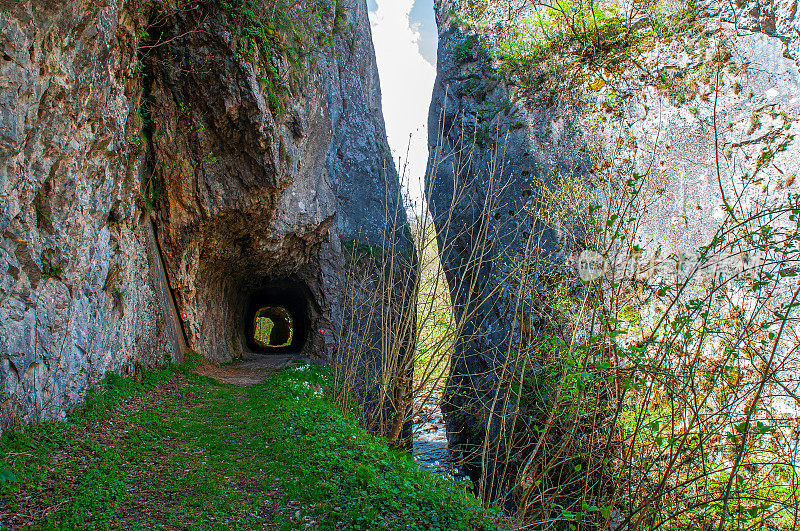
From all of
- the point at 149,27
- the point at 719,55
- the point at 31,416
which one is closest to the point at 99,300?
the point at 31,416

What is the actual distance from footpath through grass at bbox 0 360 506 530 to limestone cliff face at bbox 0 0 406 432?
0.60 meters

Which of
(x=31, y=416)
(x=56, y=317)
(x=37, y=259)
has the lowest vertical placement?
(x=31, y=416)

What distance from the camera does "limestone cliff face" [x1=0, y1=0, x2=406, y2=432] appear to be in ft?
15.4

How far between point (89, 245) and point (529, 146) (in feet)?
32.6

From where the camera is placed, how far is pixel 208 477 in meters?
4.42

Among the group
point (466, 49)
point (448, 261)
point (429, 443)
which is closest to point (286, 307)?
point (429, 443)

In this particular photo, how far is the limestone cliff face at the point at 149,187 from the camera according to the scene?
4.70 m

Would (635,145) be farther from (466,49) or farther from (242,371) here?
(242,371)

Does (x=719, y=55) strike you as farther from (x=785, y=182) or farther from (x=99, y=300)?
(x=99, y=300)

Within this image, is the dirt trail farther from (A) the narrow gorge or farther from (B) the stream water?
(B) the stream water

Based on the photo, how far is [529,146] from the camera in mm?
11477

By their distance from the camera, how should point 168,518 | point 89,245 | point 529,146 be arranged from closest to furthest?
point 168,518 → point 89,245 → point 529,146

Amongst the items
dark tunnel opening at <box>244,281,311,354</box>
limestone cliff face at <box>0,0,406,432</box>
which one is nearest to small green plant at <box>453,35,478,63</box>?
limestone cliff face at <box>0,0,406,432</box>

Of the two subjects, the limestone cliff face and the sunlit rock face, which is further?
the sunlit rock face
